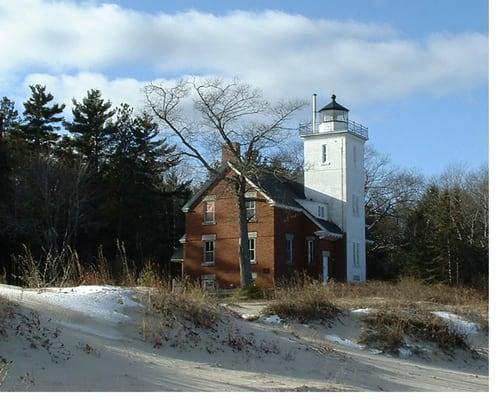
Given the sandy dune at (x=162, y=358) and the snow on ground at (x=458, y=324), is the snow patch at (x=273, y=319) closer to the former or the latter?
the sandy dune at (x=162, y=358)

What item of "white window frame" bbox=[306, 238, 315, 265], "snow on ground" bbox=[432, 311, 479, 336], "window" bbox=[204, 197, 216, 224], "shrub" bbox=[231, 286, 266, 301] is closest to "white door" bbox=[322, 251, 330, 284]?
"white window frame" bbox=[306, 238, 315, 265]

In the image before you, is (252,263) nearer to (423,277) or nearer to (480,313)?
(423,277)

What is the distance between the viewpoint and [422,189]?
7275cm

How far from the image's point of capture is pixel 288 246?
170ft

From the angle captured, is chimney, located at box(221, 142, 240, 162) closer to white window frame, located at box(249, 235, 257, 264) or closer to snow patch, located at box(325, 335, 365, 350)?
white window frame, located at box(249, 235, 257, 264)

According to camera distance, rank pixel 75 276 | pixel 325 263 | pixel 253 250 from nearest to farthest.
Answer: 1. pixel 75 276
2. pixel 253 250
3. pixel 325 263

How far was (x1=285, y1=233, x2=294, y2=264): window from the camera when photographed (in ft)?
169

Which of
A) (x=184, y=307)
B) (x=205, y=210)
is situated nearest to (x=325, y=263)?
(x=205, y=210)

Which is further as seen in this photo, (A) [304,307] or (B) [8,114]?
(B) [8,114]

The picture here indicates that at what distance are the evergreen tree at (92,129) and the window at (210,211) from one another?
9.41m

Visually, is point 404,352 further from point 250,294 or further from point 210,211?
point 210,211

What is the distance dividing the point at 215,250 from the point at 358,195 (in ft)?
37.0

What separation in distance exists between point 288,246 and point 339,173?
6364 mm
